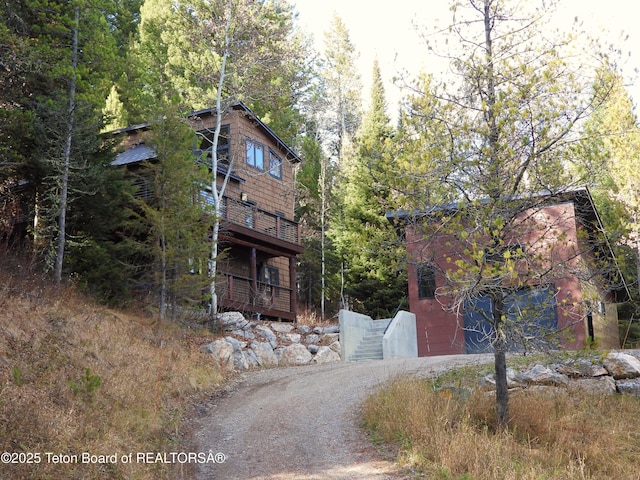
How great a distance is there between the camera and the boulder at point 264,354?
1767 cm

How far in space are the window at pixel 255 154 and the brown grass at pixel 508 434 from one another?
1664cm

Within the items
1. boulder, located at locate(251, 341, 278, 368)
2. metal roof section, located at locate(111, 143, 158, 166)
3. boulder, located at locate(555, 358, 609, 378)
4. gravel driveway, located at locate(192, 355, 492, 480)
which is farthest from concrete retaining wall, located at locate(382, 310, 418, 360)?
metal roof section, located at locate(111, 143, 158, 166)

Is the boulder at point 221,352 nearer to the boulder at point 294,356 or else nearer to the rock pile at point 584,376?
the boulder at point 294,356

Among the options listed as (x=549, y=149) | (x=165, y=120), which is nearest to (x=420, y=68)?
(x=549, y=149)

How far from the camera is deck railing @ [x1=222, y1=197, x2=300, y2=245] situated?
23047mm

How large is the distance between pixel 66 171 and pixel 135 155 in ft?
25.6

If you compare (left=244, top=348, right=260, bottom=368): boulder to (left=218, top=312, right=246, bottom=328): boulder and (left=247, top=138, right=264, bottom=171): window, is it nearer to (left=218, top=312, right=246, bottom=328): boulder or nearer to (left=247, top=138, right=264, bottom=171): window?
(left=218, top=312, right=246, bottom=328): boulder

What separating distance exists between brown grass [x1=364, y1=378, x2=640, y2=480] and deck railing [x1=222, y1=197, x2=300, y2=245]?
1272cm

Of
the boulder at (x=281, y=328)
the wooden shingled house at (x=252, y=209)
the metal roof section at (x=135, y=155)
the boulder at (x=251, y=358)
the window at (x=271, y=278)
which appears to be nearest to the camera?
the boulder at (x=251, y=358)

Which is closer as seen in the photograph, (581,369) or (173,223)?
(581,369)

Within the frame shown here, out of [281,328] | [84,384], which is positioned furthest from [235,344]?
[84,384]

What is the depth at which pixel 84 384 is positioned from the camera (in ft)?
30.2

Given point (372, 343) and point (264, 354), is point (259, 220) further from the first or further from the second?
point (264, 354)

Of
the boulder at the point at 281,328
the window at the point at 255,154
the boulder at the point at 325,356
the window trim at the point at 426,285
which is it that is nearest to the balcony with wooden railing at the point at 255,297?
the boulder at the point at 281,328
